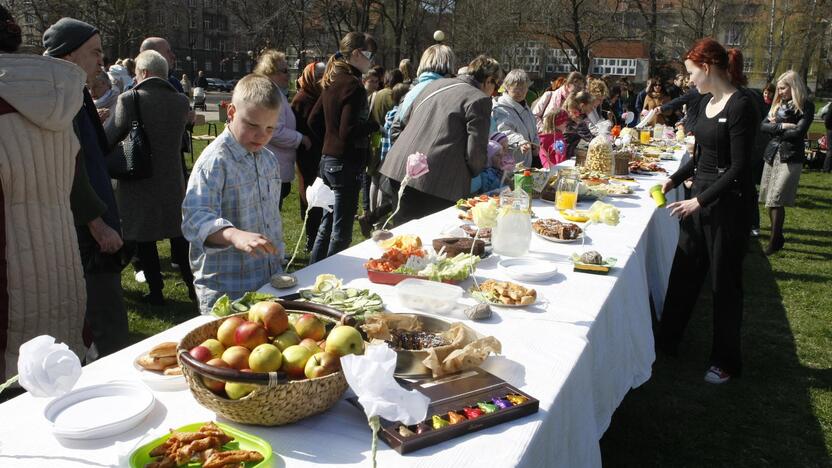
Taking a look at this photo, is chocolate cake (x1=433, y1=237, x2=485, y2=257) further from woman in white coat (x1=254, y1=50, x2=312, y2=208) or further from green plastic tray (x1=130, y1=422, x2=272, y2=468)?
woman in white coat (x1=254, y1=50, x2=312, y2=208)

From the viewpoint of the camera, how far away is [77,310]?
230 cm

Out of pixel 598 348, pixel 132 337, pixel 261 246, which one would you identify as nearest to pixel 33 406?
pixel 261 246

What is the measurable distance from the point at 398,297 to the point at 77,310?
1218 mm

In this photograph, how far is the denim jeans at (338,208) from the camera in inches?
182

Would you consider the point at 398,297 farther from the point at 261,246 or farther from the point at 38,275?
the point at 38,275

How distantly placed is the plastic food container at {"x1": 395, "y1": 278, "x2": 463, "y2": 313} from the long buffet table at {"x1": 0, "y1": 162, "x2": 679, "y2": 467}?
0.12ft

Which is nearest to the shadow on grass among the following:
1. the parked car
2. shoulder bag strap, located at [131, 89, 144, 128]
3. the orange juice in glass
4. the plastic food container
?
the orange juice in glass

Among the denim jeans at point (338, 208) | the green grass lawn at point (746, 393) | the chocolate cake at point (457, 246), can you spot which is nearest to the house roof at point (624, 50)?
the green grass lawn at point (746, 393)

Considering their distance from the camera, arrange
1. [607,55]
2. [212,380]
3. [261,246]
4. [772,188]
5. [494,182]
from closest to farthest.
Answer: [212,380], [261,246], [494,182], [772,188], [607,55]

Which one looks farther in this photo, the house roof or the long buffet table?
the house roof

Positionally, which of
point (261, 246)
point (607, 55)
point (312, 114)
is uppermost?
point (607, 55)

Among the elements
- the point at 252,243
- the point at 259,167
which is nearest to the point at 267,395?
the point at 252,243

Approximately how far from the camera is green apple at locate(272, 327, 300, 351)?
53.2 inches

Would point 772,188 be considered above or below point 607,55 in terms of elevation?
below
